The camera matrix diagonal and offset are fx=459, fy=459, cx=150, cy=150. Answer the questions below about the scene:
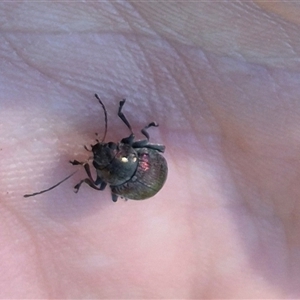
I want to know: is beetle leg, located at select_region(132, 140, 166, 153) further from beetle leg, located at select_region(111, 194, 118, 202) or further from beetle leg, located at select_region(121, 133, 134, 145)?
beetle leg, located at select_region(111, 194, 118, 202)

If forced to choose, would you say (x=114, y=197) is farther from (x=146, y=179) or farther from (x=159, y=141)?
(x=159, y=141)

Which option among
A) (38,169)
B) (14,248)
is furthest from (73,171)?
(14,248)

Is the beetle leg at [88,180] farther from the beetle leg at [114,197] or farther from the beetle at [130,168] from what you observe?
the beetle leg at [114,197]

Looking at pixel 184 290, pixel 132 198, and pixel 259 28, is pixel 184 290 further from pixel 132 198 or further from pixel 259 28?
pixel 259 28

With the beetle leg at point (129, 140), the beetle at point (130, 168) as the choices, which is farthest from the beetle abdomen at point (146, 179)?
the beetle leg at point (129, 140)

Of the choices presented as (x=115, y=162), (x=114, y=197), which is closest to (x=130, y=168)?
(x=115, y=162)

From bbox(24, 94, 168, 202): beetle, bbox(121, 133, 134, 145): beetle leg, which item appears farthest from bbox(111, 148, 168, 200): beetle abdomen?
bbox(121, 133, 134, 145): beetle leg
